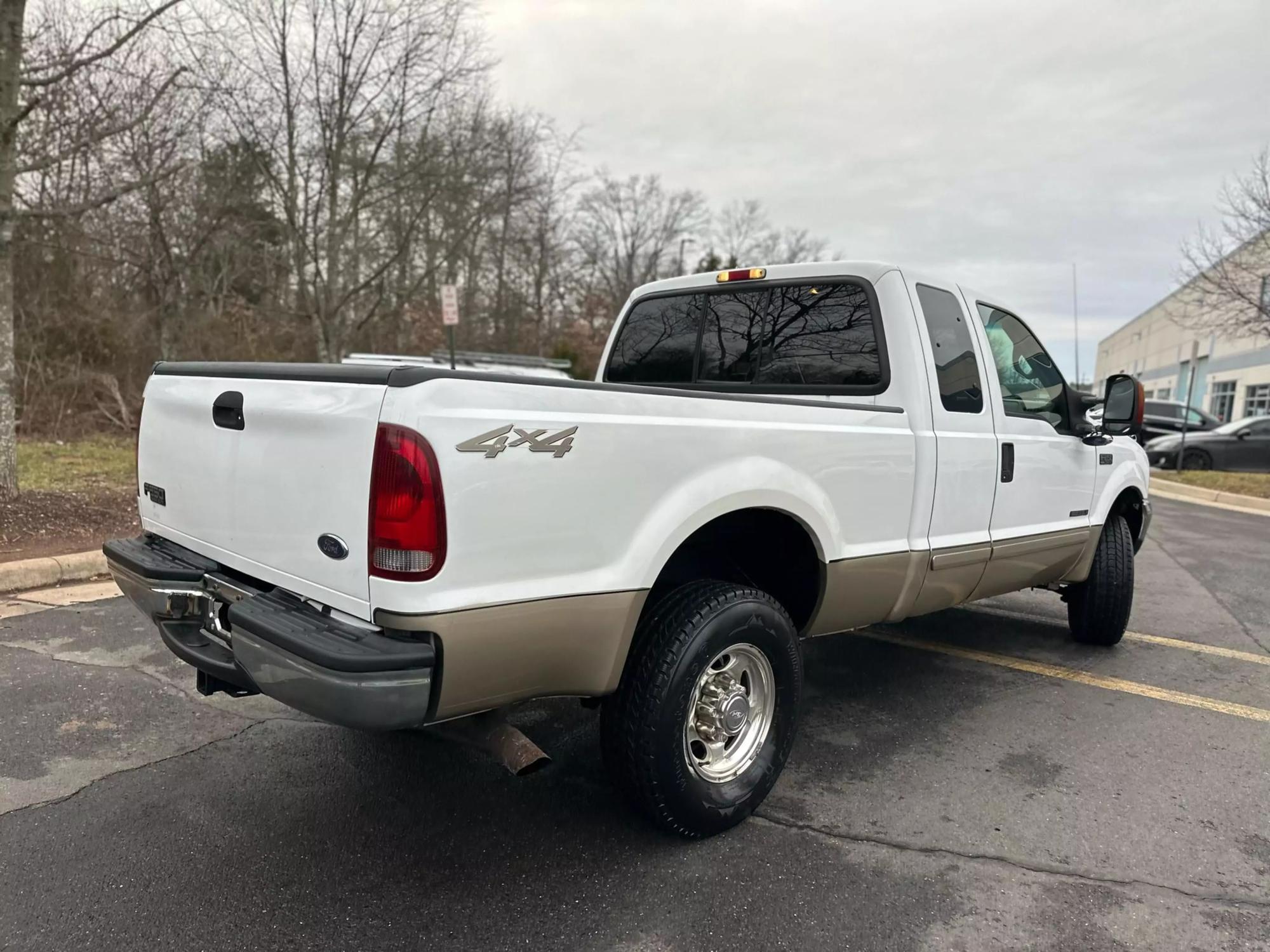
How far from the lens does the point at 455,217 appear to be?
52.2 ft

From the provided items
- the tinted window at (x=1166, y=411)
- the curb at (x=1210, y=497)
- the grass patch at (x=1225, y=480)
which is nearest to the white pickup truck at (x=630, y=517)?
the curb at (x=1210, y=497)

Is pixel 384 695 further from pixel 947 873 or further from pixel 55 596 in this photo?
pixel 55 596

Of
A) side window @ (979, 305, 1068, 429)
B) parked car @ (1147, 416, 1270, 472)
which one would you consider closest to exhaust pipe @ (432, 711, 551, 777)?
side window @ (979, 305, 1068, 429)

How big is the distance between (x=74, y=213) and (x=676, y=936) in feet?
24.7

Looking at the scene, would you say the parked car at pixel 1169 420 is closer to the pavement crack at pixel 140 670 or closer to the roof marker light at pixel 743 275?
the roof marker light at pixel 743 275

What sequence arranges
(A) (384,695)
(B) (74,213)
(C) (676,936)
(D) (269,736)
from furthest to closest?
1. (B) (74,213)
2. (D) (269,736)
3. (C) (676,936)
4. (A) (384,695)

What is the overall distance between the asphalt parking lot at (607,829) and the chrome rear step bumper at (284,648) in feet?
1.89

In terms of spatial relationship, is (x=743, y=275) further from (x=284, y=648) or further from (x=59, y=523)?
(x=59, y=523)

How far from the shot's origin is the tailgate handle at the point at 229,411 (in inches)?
100

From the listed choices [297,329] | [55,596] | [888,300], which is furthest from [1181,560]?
[297,329]

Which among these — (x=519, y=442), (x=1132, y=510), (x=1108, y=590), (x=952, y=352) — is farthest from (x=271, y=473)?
(x=1132, y=510)

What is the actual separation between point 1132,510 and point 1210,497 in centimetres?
1069

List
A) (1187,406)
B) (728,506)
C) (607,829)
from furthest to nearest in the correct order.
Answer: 1. (1187,406)
2. (607,829)
3. (728,506)

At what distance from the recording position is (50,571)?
5527mm
